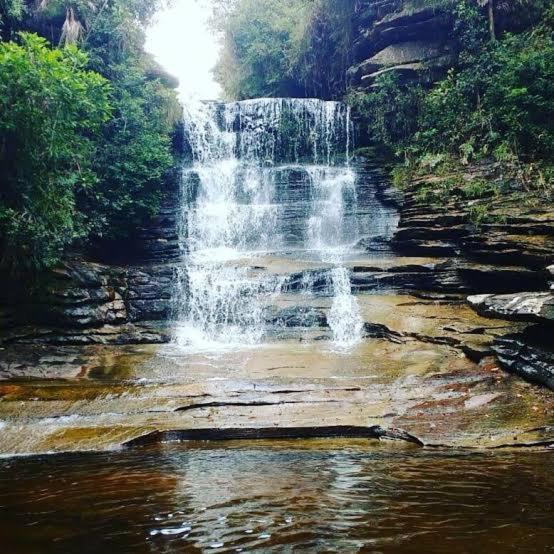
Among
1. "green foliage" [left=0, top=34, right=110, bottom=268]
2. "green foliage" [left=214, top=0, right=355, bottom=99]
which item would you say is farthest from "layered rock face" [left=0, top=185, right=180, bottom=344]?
"green foliage" [left=214, top=0, right=355, bottom=99]

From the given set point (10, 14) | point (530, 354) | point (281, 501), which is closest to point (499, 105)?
point (530, 354)

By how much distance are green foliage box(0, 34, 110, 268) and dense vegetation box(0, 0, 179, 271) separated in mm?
23

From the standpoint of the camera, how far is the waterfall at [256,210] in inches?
510

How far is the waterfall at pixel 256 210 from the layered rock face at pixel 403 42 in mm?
2471

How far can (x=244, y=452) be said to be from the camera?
5.61m

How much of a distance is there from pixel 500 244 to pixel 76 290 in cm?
1103

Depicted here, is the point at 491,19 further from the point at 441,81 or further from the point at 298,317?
the point at 298,317

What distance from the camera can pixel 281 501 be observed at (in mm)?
3846

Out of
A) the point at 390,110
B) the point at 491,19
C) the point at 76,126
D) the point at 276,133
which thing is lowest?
the point at 76,126

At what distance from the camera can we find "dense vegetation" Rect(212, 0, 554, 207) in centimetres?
1447

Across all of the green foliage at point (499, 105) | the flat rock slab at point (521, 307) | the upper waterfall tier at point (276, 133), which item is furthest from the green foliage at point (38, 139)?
the green foliage at point (499, 105)

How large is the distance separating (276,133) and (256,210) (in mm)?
4113

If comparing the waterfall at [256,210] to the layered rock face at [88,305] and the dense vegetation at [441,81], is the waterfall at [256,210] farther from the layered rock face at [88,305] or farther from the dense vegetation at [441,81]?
the dense vegetation at [441,81]

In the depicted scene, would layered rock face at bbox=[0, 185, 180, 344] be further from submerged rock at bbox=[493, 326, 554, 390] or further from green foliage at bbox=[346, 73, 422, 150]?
green foliage at bbox=[346, 73, 422, 150]
